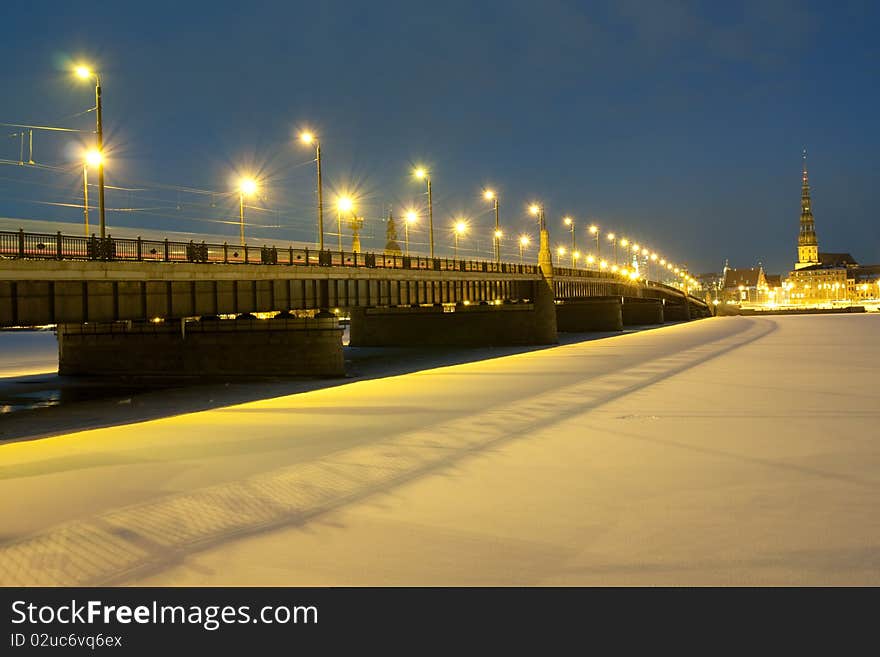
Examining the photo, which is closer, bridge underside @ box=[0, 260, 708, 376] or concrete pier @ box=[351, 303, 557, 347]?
bridge underside @ box=[0, 260, 708, 376]

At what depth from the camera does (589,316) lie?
9362cm

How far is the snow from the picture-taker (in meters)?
9.16

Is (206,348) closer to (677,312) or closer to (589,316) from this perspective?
(589,316)

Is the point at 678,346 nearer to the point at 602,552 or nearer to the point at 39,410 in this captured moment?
the point at 39,410

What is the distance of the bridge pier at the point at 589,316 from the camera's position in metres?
93.2

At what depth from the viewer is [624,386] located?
97.1 ft

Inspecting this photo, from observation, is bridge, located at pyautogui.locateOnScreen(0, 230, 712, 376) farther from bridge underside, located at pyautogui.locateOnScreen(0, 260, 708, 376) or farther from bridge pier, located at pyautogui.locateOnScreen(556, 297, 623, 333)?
bridge pier, located at pyautogui.locateOnScreen(556, 297, 623, 333)

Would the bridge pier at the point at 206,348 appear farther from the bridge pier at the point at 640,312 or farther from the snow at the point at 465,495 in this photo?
the bridge pier at the point at 640,312

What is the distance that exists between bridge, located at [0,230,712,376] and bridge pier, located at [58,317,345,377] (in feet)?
0.21

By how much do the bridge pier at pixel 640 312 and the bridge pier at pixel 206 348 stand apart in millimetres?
85607
